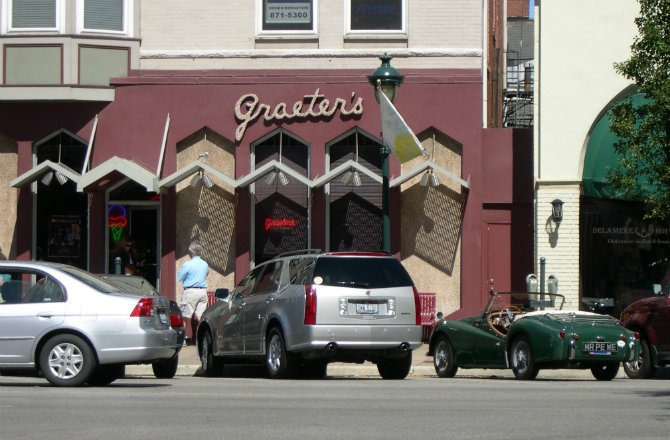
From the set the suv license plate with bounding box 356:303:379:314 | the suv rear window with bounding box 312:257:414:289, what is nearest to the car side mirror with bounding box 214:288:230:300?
the suv rear window with bounding box 312:257:414:289

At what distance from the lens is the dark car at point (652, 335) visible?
16812 mm

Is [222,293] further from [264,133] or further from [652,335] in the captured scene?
[264,133]

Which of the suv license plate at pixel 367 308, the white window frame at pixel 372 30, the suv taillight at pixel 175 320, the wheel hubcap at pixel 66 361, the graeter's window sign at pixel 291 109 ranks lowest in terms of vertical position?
the wheel hubcap at pixel 66 361

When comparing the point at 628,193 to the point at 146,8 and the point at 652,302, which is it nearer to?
the point at 652,302

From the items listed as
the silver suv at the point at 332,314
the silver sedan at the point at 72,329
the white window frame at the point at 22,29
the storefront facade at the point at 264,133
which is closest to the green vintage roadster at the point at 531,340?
the silver suv at the point at 332,314

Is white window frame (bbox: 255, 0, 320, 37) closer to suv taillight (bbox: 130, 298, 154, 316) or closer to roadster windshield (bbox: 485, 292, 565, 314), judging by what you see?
roadster windshield (bbox: 485, 292, 565, 314)

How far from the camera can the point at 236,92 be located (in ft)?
76.7

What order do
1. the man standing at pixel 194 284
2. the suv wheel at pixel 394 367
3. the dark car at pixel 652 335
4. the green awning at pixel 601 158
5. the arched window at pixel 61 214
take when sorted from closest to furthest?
the suv wheel at pixel 394 367 < the dark car at pixel 652 335 < the man standing at pixel 194 284 < the green awning at pixel 601 158 < the arched window at pixel 61 214

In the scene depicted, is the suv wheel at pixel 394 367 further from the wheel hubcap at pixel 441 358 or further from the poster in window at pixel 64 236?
the poster in window at pixel 64 236

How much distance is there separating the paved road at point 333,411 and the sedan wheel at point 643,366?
2.07 meters

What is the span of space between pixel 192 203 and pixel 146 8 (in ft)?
12.8

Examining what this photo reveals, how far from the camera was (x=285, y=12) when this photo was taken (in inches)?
928

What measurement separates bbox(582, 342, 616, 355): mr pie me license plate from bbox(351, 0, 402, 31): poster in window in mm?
9676

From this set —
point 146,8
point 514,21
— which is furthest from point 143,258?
point 514,21
